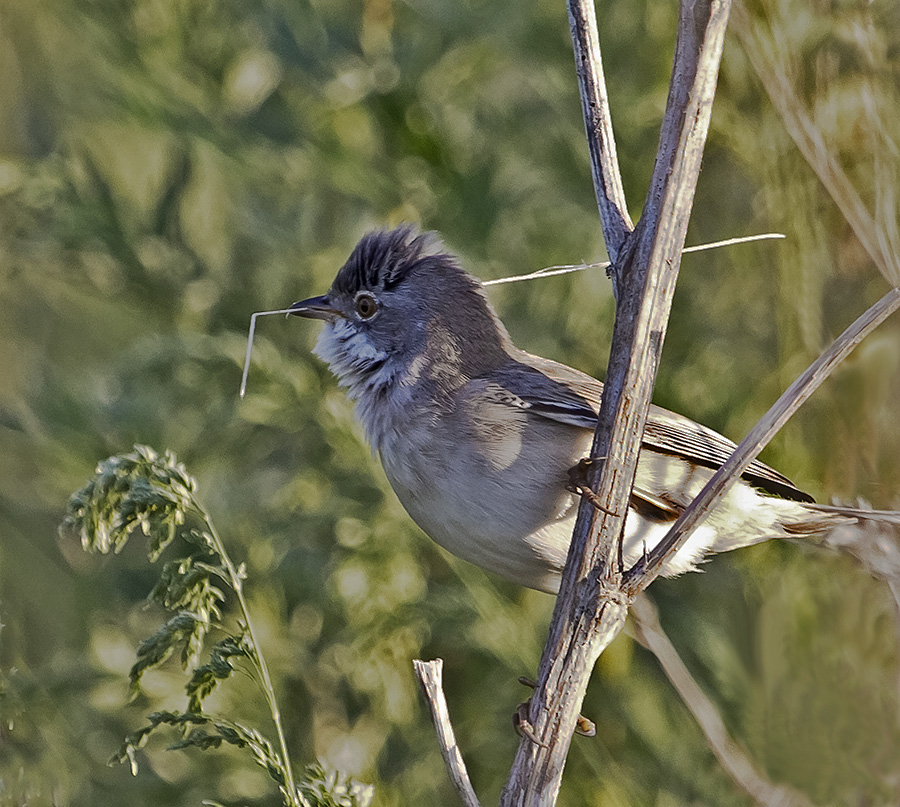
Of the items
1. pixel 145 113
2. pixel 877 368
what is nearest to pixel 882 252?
pixel 877 368

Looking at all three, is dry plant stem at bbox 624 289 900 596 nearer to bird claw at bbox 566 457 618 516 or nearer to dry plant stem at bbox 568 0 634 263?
bird claw at bbox 566 457 618 516

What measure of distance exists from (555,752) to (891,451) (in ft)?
3.57

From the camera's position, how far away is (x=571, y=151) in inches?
109

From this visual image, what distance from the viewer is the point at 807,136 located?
7.30 feet

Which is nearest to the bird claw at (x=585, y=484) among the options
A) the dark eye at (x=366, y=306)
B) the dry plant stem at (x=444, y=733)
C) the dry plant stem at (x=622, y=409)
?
the dry plant stem at (x=622, y=409)

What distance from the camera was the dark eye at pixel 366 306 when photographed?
7.31 ft

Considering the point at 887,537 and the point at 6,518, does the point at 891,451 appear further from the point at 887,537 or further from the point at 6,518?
the point at 6,518

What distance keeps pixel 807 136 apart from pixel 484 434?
1.00 m

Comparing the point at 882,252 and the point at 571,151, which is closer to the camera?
the point at 882,252

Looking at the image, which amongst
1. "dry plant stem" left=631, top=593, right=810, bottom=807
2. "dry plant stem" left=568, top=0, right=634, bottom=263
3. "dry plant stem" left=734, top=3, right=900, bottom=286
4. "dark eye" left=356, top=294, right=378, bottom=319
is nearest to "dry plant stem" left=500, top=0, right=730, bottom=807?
"dry plant stem" left=568, top=0, right=634, bottom=263

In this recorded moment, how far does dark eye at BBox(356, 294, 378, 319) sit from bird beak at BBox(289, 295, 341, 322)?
49 mm

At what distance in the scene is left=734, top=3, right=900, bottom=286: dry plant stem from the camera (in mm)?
2031

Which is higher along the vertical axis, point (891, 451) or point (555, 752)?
point (891, 451)

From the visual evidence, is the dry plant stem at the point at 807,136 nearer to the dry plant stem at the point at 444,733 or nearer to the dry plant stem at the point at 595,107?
the dry plant stem at the point at 595,107
